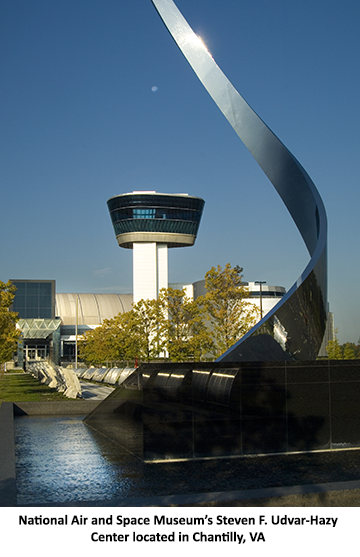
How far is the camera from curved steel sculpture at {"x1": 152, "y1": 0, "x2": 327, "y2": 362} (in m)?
10.5

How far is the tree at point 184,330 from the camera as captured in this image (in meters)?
34.0

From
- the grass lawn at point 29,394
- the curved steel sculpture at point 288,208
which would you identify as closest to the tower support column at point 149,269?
the grass lawn at point 29,394

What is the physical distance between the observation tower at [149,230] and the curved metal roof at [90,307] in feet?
73.9

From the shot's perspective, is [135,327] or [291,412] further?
[135,327]

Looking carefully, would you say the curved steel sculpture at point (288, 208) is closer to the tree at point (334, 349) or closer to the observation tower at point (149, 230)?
the tree at point (334, 349)

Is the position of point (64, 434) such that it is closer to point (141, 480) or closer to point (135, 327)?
point (141, 480)

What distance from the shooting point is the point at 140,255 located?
244 feet

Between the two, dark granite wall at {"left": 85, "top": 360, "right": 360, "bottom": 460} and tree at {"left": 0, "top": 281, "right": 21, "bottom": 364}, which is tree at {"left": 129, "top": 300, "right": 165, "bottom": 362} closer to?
tree at {"left": 0, "top": 281, "right": 21, "bottom": 364}

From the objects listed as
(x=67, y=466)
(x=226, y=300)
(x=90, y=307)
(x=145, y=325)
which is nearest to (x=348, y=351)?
(x=226, y=300)

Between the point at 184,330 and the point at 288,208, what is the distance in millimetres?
22852

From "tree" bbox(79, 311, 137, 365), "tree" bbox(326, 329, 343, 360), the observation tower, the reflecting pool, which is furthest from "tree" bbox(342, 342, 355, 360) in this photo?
the observation tower

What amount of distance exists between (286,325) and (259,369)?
2.00 m

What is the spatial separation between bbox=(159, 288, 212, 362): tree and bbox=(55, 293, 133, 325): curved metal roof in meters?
56.9

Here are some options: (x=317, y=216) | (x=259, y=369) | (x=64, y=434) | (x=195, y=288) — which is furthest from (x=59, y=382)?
(x=195, y=288)
